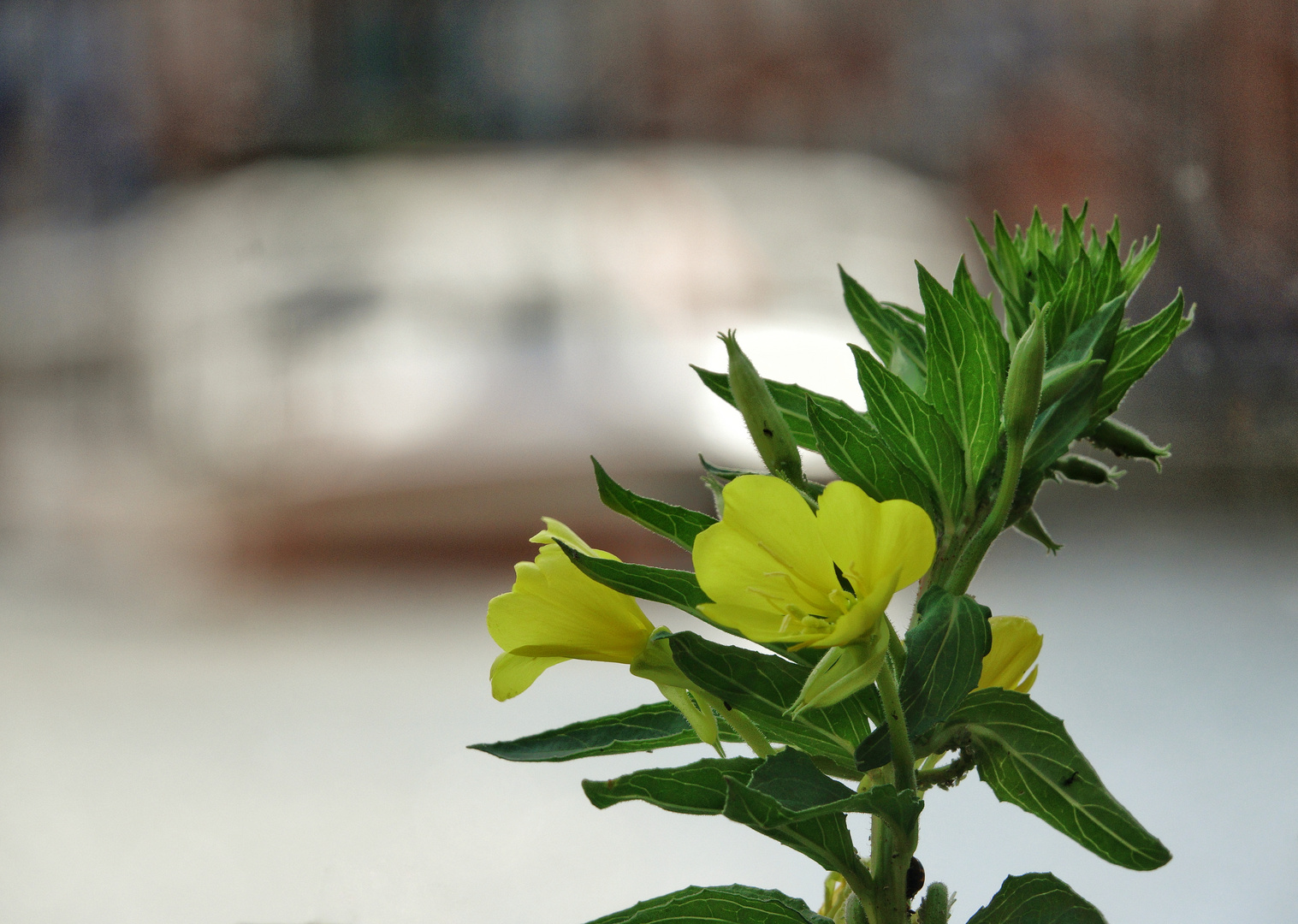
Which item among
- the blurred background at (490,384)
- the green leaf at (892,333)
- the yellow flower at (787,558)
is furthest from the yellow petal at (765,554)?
the blurred background at (490,384)

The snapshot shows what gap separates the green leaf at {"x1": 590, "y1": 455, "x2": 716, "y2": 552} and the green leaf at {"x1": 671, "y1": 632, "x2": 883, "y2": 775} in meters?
0.03

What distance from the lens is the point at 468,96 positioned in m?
2.68

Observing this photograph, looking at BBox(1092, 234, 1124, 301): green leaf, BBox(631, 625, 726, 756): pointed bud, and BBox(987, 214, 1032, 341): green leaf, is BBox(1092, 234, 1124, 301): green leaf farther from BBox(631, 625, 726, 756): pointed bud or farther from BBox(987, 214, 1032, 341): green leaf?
BBox(631, 625, 726, 756): pointed bud

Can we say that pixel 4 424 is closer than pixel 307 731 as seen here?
No

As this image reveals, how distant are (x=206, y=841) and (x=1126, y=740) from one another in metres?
0.65

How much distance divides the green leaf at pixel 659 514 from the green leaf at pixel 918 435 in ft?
0.16

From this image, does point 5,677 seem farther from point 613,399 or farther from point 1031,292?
point 1031,292

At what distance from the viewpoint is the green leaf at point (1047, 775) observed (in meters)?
0.24

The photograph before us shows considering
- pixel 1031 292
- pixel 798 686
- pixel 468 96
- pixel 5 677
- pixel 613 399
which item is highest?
pixel 468 96

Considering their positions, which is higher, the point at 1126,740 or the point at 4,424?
the point at 4,424

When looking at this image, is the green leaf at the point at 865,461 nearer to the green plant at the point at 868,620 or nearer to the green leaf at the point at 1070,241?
the green plant at the point at 868,620

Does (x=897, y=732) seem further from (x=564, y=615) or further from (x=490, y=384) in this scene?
(x=490, y=384)

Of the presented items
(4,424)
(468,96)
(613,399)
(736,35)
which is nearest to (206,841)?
(613,399)

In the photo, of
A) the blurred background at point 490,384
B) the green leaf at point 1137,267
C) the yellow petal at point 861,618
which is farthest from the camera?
the blurred background at point 490,384
